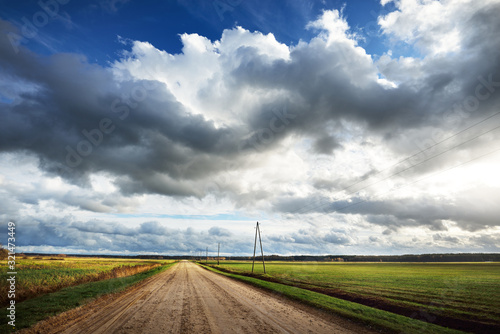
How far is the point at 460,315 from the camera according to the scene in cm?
1498

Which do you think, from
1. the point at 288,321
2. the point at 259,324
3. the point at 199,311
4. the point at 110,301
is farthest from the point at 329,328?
the point at 110,301

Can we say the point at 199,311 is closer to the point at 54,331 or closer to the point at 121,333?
the point at 121,333

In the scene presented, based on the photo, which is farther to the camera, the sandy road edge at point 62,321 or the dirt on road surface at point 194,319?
the dirt on road surface at point 194,319

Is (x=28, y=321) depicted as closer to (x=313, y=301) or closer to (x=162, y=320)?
(x=162, y=320)

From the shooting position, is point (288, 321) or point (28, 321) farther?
point (288, 321)

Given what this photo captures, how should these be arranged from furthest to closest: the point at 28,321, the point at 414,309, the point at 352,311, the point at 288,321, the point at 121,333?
the point at 414,309, the point at 352,311, the point at 288,321, the point at 28,321, the point at 121,333

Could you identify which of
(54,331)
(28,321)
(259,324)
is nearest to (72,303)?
(28,321)

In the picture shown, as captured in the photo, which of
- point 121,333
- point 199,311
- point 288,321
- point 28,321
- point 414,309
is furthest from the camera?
point 414,309

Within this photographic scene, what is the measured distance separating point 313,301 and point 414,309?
6.13 meters

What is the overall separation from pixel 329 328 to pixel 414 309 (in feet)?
29.8

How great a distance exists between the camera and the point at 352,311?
1427cm

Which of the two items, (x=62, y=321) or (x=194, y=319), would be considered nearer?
(x=62, y=321)

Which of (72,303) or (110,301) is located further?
(110,301)

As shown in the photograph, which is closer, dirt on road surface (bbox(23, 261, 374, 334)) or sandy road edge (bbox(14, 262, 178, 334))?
sandy road edge (bbox(14, 262, 178, 334))
